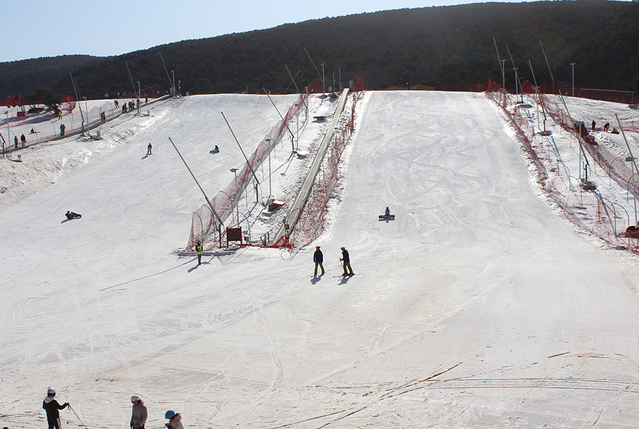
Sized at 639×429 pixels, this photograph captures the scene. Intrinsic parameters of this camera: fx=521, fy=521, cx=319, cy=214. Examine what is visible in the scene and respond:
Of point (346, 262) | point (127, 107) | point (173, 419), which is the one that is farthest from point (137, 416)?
point (127, 107)

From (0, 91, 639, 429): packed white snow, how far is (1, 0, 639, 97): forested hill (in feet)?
178

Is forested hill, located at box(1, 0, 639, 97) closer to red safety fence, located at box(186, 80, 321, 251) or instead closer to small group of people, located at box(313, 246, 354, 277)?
red safety fence, located at box(186, 80, 321, 251)

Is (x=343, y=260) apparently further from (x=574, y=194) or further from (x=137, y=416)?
(x=574, y=194)

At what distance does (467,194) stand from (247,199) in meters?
10.5

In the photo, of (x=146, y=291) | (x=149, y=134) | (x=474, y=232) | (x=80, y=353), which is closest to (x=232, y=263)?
(x=146, y=291)

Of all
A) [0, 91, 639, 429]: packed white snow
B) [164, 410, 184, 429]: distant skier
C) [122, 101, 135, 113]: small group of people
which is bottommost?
[0, 91, 639, 429]: packed white snow

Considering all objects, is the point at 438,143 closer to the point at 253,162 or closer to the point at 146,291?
the point at 253,162

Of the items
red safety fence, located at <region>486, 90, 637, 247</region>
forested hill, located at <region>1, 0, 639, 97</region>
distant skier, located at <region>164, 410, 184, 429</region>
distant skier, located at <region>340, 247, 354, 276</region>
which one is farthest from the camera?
forested hill, located at <region>1, 0, 639, 97</region>

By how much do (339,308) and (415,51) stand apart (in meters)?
93.7

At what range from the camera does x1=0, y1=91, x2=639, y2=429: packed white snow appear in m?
8.55

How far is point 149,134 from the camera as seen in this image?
41312 mm

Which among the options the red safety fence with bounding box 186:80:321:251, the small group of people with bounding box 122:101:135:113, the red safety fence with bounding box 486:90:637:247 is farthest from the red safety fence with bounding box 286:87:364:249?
the small group of people with bounding box 122:101:135:113

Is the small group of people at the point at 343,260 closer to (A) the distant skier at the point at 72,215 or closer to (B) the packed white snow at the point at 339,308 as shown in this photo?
(B) the packed white snow at the point at 339,308

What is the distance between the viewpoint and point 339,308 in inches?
511
